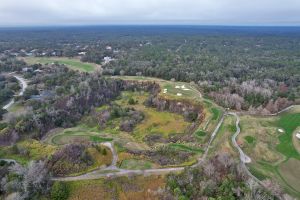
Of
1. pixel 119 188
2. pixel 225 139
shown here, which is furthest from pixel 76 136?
pixel 225 139

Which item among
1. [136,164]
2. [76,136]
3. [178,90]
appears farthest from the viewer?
[178,90]

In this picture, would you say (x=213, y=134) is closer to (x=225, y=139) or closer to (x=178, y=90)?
(x=225, y=139)

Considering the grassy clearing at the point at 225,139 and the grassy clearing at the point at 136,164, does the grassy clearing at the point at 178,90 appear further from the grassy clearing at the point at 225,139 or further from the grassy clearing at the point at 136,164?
the grassy clearing at the point at 136,164

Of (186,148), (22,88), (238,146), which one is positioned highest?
(238,146)

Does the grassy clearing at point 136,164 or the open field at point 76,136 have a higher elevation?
the grassy clearing at point 136,164

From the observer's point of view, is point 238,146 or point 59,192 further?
point 238,146

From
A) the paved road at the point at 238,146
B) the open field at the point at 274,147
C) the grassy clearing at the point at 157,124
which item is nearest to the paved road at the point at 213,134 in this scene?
the paved road at the point at 238,146
